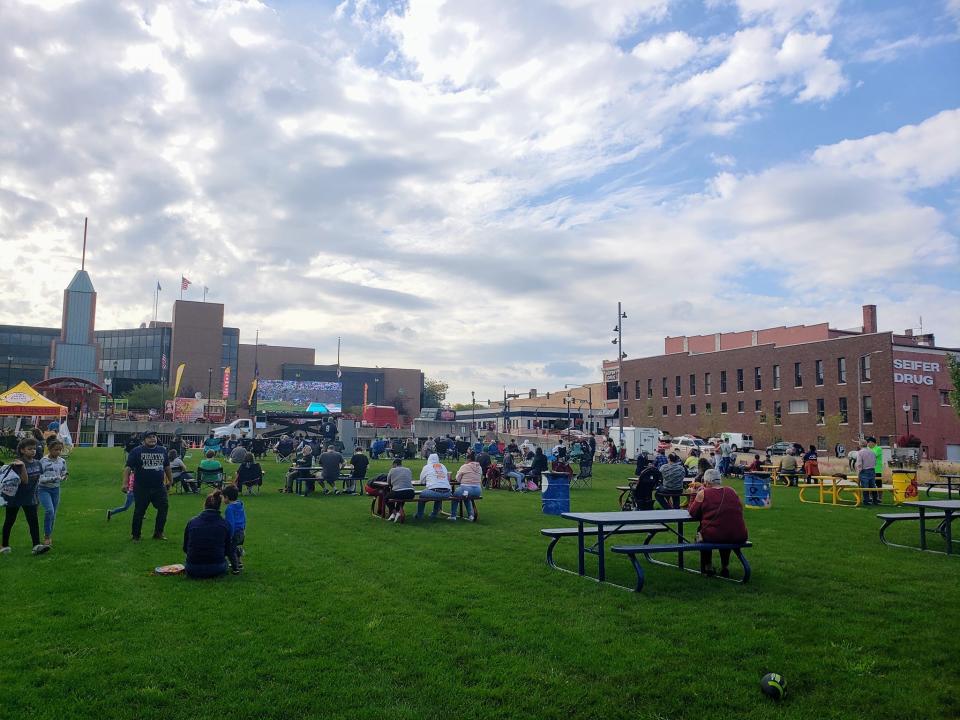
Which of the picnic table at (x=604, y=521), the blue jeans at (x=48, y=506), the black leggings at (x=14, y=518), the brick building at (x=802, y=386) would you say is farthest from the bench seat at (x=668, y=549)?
the brick building at (x=802, y=386)

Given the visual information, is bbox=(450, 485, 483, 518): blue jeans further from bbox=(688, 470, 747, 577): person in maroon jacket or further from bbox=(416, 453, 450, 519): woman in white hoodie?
bbox=(688, 470, 747, 577): person in maroon jacket

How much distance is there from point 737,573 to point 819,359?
60.9 m

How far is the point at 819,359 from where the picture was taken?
65.3 m

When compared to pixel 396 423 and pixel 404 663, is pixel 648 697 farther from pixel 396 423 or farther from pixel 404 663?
pixel 396 423

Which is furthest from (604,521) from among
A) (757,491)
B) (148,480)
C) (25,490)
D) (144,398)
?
(144,398)

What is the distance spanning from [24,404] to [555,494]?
28.1 m

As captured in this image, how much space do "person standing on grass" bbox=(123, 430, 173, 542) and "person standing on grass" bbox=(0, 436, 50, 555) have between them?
145 cm

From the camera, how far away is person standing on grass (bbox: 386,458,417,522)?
15.5 m

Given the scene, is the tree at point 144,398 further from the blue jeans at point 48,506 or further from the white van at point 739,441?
the blue jeans at point 48,506

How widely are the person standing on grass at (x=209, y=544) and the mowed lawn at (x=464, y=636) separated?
27 centimetres

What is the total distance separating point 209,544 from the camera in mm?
9312

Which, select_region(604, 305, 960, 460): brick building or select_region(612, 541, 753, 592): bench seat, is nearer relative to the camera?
select_region(612, 541, 753, 592): bench seat

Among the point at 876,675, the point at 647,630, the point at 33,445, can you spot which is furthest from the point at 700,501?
the point at 33,445

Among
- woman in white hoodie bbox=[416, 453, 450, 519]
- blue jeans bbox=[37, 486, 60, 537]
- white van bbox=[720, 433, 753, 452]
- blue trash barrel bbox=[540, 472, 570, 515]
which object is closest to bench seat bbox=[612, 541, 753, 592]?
woman in white hoodie bbox=[416, 453, 450, 519]
